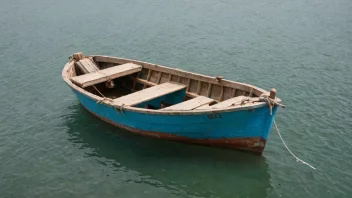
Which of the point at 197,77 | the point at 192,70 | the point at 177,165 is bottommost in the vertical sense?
the point at 177,165

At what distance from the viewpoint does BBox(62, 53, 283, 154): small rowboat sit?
40.8 ft

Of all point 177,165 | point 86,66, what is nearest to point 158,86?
point 177,165

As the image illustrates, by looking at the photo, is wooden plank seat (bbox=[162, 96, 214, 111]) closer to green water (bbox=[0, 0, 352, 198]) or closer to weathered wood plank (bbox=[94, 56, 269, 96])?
weathered wood plank (bbox=[94, 56, 269, 96])

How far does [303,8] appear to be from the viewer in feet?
120

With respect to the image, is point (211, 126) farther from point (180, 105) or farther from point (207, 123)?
point (180, 105)

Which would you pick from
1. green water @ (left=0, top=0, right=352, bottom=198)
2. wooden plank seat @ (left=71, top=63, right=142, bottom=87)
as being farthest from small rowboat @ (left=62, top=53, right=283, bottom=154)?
green water @ (left=0, top=0, right=352, bottom=198)

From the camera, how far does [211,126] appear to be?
1303 centimetres

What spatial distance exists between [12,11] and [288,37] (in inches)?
1373

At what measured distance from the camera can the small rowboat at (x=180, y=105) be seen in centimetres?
1242

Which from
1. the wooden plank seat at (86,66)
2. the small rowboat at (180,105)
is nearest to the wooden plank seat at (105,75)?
the small rowboat at (180,105)

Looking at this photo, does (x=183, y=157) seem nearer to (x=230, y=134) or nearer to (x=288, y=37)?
(x=230, y=134)

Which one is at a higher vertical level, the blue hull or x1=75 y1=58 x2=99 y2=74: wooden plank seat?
x1=75 y1=58 x2=99 y2=74: wooden plank seat

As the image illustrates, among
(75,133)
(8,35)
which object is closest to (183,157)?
(75,133)

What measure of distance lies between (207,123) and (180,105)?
4.91 feet
